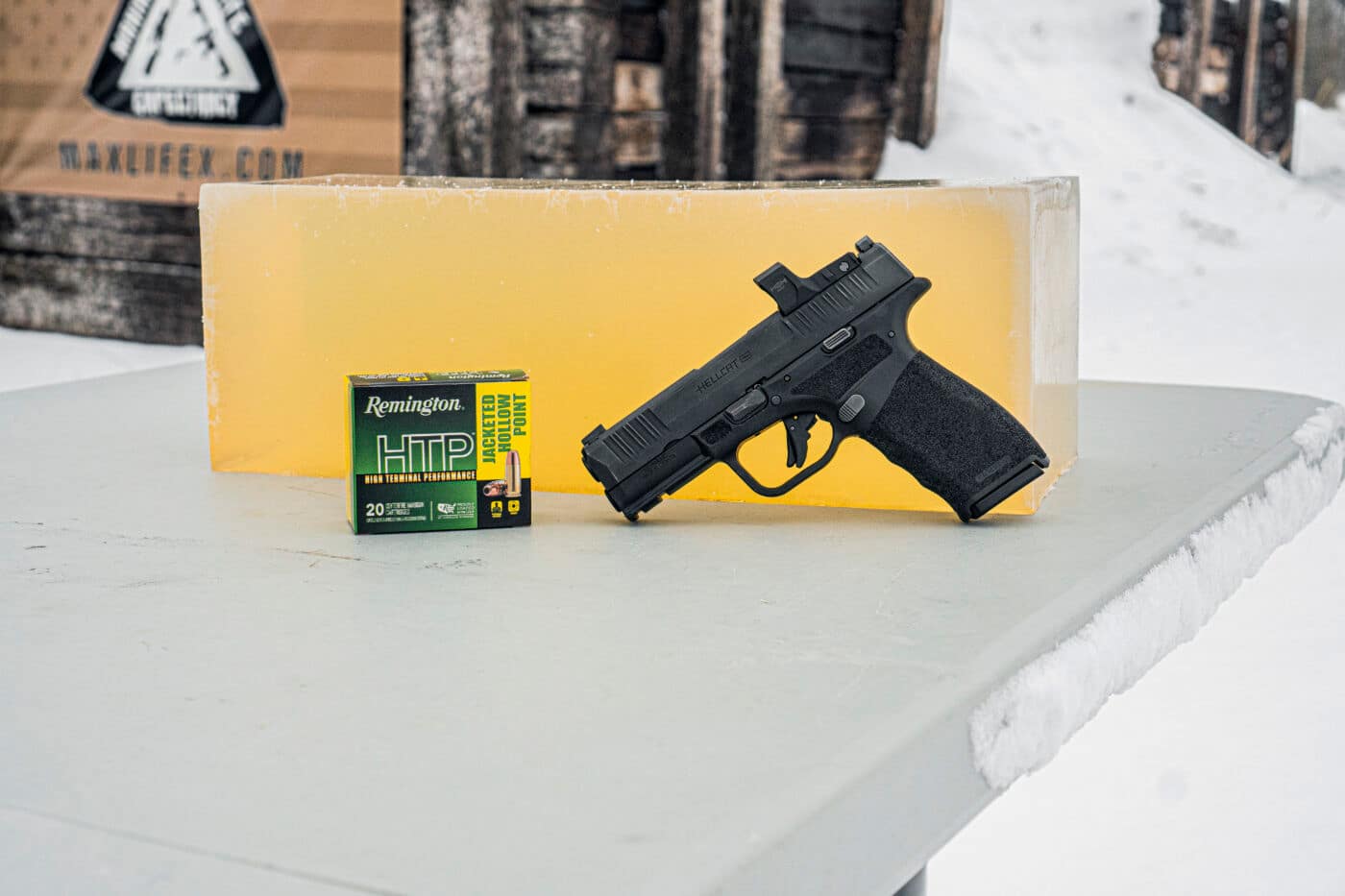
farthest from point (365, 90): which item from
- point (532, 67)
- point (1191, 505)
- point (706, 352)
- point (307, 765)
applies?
→ point (307, 765)

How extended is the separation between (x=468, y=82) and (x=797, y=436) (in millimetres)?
1791

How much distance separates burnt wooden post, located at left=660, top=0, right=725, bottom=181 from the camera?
3381 mm

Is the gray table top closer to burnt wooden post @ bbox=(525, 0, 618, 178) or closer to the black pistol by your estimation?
the black pistol

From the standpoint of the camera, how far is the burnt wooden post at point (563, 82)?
2.98 metres

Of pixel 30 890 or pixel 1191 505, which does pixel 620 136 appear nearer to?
pixel 1191 505

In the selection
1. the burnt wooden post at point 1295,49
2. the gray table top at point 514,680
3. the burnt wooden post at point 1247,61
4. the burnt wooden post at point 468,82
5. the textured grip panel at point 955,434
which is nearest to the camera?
the gray table top at point 514,680

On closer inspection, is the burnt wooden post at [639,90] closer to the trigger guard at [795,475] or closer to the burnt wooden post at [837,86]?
the burnt wooden post at [837,86]

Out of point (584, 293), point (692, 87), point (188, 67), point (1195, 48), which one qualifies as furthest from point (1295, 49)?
point (584, 293)

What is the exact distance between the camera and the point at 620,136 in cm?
322

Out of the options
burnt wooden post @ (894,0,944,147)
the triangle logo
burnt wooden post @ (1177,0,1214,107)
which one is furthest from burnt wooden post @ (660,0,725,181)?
burnt wooden post @ (1177,0,1214,107)

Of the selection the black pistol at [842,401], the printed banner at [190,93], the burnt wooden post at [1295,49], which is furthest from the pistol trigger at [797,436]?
the burnt wooden post at [1295,49]

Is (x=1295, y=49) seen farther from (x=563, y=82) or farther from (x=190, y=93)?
(x=190, y=93)

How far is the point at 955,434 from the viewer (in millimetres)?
1353

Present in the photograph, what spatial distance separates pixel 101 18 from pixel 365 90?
32.5 inches
